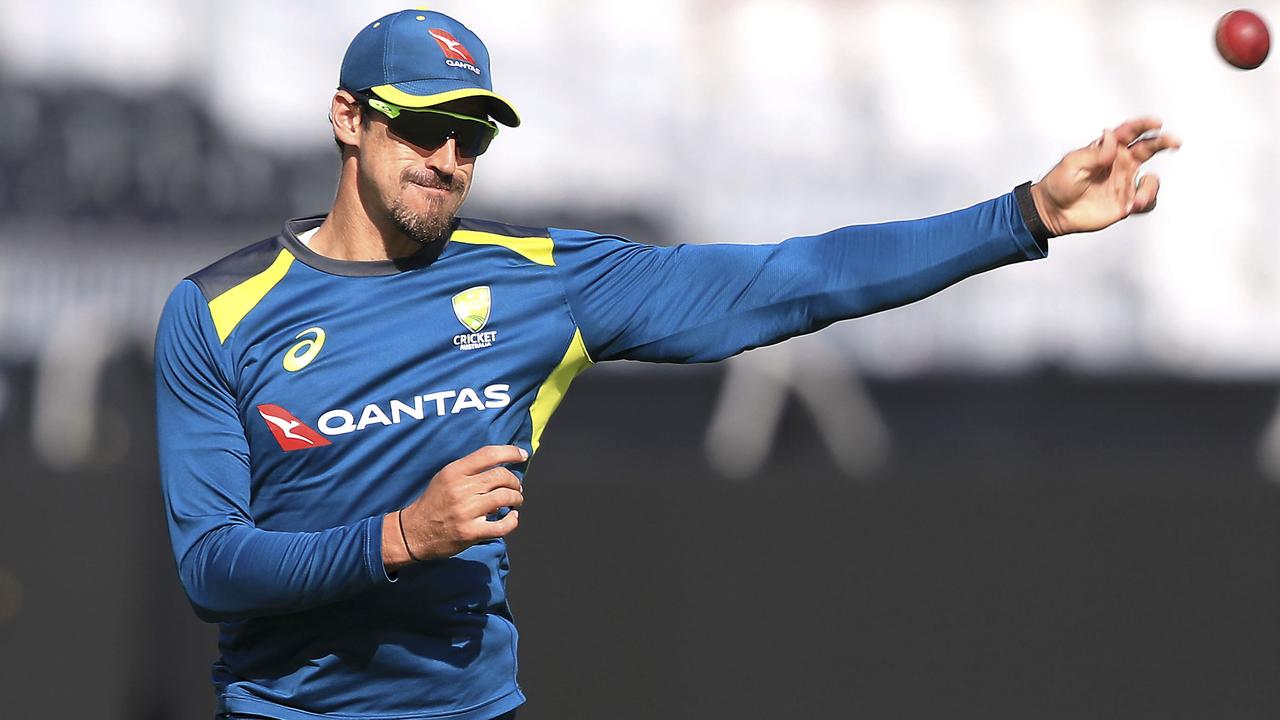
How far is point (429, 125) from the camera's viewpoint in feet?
9.45

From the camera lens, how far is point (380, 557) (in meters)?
2.57

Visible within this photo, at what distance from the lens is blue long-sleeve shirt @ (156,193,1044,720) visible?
2797mm

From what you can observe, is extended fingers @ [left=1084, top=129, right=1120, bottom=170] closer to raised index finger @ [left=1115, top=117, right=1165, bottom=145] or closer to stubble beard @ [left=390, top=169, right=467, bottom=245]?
raised index finger @ [left=1115, top=117, right=1165, bottom=145]

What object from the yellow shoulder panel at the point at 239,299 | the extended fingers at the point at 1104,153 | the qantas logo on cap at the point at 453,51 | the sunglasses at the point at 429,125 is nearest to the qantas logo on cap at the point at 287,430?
the yellow shoulder panel at the point at 239,299

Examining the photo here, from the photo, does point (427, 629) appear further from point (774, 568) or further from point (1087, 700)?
point (1087, 700)

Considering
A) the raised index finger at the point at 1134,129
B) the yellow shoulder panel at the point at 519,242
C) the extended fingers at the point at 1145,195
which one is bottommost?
the yellow shoulder panel at the point at 519,242

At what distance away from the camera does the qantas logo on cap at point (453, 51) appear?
2881 millimetres

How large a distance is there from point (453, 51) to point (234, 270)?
0.57 m

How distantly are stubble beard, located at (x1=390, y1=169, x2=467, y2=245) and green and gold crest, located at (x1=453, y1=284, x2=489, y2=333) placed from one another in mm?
140

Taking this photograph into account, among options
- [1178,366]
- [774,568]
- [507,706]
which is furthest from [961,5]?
[507,706]

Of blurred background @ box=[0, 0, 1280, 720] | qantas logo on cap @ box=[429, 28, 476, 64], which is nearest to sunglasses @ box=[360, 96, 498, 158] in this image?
qantas logo on cap @ box=[429, 28, 476, 64]

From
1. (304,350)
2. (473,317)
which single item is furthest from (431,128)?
(304,350)

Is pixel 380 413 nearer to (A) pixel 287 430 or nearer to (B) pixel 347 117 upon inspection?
(A) pixel 287 430

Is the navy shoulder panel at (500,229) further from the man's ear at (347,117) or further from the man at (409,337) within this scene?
the man's ear at (347,117)
